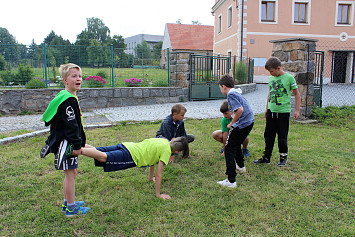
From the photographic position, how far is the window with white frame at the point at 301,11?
21298 mm

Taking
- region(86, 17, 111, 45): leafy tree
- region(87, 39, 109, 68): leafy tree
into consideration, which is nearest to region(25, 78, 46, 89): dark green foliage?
region(87, 39, 109, 68): leafy tree

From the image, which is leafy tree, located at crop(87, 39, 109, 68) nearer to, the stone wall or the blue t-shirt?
the stone wall

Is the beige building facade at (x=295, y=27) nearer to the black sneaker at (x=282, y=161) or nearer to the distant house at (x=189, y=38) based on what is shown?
the distant house at (x=189, y=38)

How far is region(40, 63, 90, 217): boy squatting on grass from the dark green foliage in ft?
26.1

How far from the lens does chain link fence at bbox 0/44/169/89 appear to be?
32.1 ft

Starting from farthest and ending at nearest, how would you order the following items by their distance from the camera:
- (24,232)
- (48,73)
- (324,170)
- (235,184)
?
(48,73)
(324,170)
(235,184)
(24,232)

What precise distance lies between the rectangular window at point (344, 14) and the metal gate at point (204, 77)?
14736 mm

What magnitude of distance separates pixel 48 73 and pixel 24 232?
27.6 feet

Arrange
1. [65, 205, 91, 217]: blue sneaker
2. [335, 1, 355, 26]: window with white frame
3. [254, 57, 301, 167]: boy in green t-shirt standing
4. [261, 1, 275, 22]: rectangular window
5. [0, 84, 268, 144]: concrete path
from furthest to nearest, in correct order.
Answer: [335, 1, 355, 26]: window with white frame
[261, 1, 275, 22]: rectangular window
[0, 84, 268, 144]: concrete path
[254, 57, 301, 167]: boy in green t-shirt standing
[65, 205, 91, 217]: blue sneaker

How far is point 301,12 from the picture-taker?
70.9ft

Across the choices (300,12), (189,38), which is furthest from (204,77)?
(189,38)

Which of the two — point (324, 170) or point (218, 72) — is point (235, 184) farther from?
point (218, 72)

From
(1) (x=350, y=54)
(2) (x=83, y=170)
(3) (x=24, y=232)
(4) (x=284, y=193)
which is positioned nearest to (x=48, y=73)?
(2) (x=83, y=170)

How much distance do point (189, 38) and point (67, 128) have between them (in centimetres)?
4102
